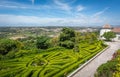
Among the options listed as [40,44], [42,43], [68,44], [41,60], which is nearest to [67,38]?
[68,44]

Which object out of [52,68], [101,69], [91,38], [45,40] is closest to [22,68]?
[52,68]

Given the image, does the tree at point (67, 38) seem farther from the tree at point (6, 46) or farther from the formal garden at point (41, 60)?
the tree at point (6, 46)

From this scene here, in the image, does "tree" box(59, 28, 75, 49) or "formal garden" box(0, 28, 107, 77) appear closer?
"formal garden" box(0, 28, 107, 77)

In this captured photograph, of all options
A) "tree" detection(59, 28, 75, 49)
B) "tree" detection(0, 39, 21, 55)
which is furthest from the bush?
"tree" detection(0, 39, 21, 55)

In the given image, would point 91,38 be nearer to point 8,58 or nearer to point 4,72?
point 8,58

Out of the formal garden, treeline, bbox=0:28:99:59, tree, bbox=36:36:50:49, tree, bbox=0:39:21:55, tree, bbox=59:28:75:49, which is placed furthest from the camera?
tree, bbox=59:28:75:49

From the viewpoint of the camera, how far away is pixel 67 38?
37156 mm

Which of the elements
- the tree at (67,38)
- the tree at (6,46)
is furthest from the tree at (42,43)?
the tree at (6,46)

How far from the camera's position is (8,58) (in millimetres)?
25047

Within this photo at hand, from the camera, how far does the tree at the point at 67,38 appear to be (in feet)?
113

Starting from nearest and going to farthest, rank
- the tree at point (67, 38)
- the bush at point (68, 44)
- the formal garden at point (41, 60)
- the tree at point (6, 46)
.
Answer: the formal garden at point (41, 60)
the tree at point (6, 46)
the bush at point (68, 44)
the tree at point (67, 38)

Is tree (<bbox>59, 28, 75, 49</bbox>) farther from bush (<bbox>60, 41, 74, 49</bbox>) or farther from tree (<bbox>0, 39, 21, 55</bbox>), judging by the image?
tree (<bbox>0, 39, 21, 55</bbox>)

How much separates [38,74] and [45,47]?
16221 millimetres

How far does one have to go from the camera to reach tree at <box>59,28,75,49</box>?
34.4m
